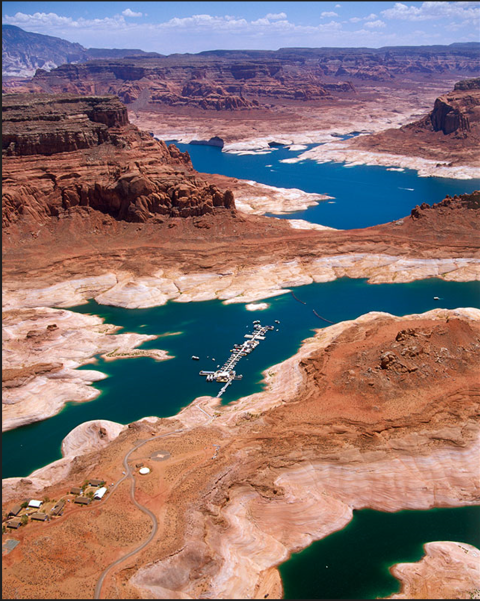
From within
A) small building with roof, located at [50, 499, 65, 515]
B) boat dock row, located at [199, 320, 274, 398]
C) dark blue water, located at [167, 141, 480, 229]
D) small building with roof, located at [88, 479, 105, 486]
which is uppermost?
dark blue water, located at [167, 141, 480, 229]

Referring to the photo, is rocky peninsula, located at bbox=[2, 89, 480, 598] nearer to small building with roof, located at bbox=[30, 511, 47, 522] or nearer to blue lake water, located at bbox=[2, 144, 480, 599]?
small building with roof, located at bbox=[30, 511, 47, 522]

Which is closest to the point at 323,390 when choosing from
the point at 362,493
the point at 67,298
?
the point at 362,493

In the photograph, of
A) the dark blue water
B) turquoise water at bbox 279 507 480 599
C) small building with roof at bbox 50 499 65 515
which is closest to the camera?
turquoise water at bbox 279 507 480 599

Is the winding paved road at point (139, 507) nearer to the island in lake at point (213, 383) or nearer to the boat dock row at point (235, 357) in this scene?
the island in lake at point (213, 383)

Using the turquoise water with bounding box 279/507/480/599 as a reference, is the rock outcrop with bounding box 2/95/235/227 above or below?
above

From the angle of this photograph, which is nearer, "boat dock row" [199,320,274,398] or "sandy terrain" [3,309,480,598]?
"sandy terrain" [3,309,480,598]

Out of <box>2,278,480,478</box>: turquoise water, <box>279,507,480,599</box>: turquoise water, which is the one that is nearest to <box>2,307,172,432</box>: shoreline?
<box>2,278,480,478</box>: turquoise water

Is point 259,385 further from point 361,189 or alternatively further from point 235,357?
point 361,189

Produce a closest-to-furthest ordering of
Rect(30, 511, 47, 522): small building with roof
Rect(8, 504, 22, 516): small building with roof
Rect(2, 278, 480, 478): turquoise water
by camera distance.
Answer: Rect(30, 511, 47, 522): small building with roof, Rect(8, 504, 22, 516): small building with roof, Rect(2, 278, 480, 478): turquoise water

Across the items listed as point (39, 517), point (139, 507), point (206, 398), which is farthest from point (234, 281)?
point (39, 517)
